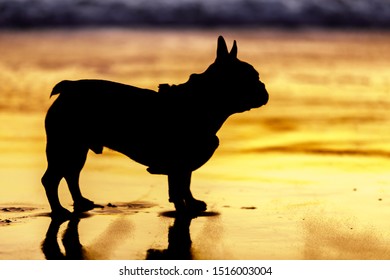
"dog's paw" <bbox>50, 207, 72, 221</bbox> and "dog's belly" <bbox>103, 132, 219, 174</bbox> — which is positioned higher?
"dog's belly" <bbox>103, 132, 219, 174</bbox>

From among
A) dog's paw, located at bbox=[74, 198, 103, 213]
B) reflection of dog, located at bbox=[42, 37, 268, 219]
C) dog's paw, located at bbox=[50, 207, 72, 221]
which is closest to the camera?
dog's paw, located at bbox=[50, 207, 72, 221]

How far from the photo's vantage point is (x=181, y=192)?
10234 mm

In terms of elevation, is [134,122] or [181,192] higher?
[134,122]

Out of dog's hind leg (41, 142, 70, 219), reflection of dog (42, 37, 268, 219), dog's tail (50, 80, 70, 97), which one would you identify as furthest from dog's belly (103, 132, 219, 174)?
dog's tail (50, 80, 70, 97)

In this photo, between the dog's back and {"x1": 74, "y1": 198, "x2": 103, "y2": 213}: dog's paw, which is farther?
{"x1": 74, "y1": 198, "x2": 103, "y2": 213}: dog's paw

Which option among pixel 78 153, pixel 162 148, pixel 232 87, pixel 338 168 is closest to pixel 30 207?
pixel 78 153

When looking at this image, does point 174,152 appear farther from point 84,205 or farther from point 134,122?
point 84,205

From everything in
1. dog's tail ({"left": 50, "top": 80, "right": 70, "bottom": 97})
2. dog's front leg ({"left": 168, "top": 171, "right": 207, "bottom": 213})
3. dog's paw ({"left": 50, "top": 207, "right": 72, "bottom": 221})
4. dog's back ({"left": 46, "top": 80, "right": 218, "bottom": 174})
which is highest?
dog's tail ({"left": 50, "top": 80, "right": 70, "bottom": 97})

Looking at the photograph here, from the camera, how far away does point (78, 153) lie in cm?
1036

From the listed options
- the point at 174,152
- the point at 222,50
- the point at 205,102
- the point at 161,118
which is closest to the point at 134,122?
the point at 161,118

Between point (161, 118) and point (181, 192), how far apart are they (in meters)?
0.70

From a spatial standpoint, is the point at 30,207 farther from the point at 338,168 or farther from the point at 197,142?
the point at 338,168

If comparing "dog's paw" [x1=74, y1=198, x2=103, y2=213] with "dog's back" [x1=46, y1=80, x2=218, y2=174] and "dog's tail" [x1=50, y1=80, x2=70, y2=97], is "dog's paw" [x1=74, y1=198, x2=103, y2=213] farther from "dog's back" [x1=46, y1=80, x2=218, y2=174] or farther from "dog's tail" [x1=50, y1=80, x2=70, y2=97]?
"dog's tail" [x1=50, y1=80, x2=70, y2=97]

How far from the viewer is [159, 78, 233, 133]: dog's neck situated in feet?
33.5
